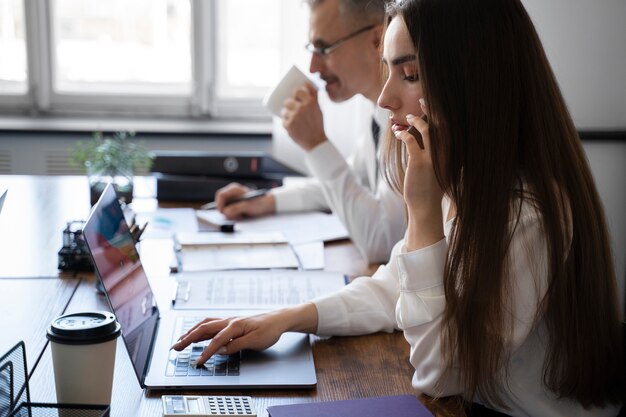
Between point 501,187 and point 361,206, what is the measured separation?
787 mm

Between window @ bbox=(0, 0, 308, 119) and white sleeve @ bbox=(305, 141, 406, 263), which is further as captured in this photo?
window @ bbox=(0, 0, 308, 119)

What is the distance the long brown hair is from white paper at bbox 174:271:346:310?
0.46 m

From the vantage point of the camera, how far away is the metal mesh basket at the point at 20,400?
88 cm

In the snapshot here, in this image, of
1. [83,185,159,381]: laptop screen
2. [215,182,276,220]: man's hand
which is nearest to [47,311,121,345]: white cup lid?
[83,185,159,381]: laptop screen

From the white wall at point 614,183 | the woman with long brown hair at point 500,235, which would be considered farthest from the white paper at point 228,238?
the white wall at point 614,183

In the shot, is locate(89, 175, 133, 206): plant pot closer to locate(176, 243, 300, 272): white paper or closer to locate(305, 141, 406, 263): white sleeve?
locate(176, 243, 300, 272): white paper

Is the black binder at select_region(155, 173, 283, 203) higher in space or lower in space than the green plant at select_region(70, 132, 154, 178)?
lower

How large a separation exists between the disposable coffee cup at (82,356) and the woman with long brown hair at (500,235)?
231mm

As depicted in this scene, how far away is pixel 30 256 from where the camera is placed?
1763mm

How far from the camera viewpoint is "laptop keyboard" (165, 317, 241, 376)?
119 centimetres

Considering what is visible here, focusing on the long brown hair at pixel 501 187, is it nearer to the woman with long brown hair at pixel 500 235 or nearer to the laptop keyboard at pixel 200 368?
the woman with long brown hair at pixel 500 235

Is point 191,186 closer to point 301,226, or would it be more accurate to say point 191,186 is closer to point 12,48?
point 301,226

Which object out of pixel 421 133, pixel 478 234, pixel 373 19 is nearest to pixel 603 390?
pixel 478 234

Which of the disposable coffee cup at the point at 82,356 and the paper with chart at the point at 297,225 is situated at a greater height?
the disposable coffee cup at the point at 82,356
